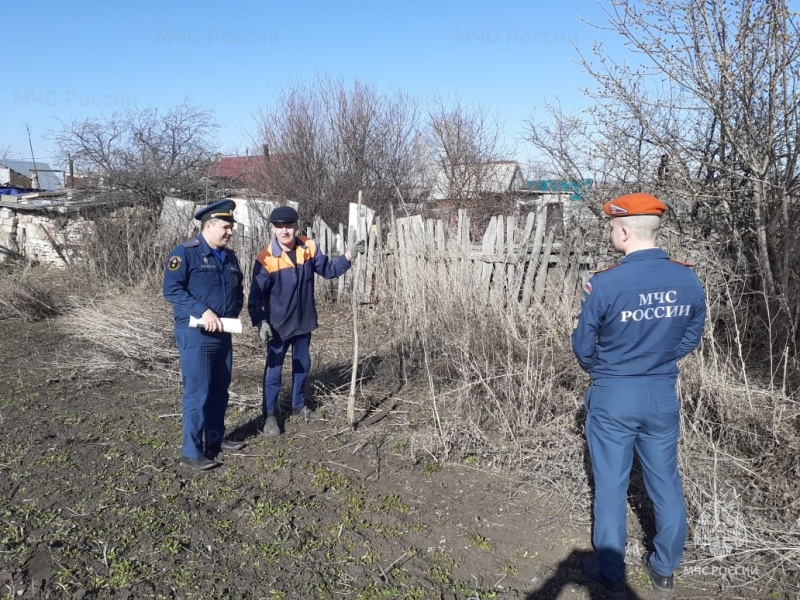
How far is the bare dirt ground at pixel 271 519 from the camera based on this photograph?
9.12ft

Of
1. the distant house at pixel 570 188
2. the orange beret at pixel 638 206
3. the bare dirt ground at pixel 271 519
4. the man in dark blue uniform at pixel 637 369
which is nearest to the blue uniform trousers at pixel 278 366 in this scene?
the bare dirt ground at pixel 271 519

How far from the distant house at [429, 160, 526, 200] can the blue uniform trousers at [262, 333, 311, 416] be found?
10772 mm

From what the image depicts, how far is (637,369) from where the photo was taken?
266 cm

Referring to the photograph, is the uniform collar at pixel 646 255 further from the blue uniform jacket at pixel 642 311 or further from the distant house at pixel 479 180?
the distant house at pixel 479 180

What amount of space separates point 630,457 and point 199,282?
264cm

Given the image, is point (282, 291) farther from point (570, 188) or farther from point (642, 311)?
point (570, 188)

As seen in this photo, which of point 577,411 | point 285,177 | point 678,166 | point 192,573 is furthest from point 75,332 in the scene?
point 285,177

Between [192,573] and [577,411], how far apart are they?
2.59 m

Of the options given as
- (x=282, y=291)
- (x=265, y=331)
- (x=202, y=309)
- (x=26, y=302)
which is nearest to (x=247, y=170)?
(x=26, y=302)

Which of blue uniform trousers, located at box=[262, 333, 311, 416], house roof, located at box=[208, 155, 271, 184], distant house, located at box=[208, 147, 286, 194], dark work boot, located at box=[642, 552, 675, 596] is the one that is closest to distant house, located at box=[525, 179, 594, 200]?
blue uniform trousers, located at box=[262, 333, 311, 416]

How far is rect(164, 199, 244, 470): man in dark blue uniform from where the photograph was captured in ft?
12.1

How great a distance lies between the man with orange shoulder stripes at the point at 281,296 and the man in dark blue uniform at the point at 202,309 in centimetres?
45

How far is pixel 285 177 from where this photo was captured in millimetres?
15836

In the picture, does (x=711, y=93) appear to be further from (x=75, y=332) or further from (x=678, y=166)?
(x=75, y=332)
